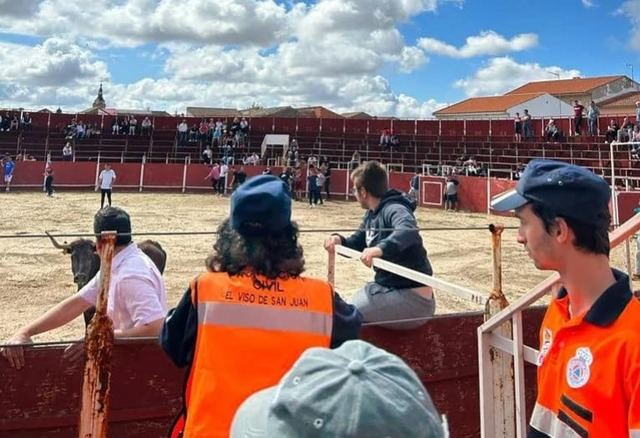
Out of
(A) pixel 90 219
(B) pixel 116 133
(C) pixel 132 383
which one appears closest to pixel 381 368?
(C) pixel 132 383

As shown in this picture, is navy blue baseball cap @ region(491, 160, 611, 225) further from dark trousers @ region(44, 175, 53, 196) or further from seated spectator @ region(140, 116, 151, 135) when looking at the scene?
seated spectator @ region(140, 116, 151, 135)

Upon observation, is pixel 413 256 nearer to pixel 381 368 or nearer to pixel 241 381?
pixel 241 381

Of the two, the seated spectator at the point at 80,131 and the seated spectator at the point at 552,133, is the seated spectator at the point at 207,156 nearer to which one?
the seated spectator at the point at 80,131

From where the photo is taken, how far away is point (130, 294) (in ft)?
8.34

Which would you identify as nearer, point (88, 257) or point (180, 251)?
point (88, 257)

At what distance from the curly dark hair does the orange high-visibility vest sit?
33 mm

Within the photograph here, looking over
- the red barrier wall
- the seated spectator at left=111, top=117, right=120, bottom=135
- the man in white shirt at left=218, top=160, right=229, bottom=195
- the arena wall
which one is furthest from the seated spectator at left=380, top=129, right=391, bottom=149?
the seated spectator at left=111, top=117, right=120, bottom=135

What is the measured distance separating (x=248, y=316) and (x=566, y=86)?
74.6m

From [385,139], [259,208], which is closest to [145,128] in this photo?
[385,139]

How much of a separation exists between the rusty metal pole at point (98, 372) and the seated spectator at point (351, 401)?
5.44ft

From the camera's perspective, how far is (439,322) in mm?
3258

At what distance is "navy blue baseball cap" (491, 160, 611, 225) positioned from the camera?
1572 mm

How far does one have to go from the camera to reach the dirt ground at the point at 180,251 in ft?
24.1

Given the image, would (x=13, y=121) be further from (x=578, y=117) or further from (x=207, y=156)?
Answer: (x=578, y=117)
